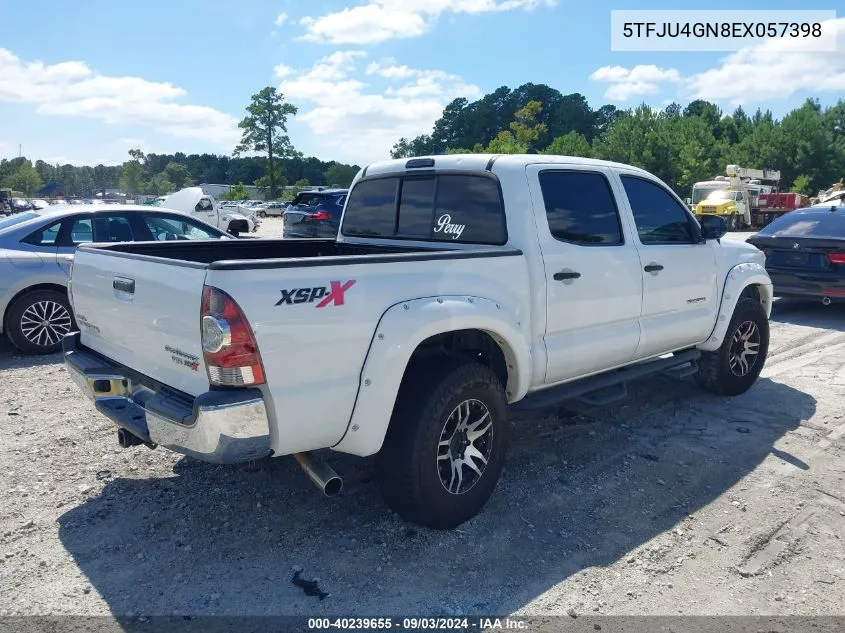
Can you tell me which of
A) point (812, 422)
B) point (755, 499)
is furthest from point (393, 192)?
point (812, 422)

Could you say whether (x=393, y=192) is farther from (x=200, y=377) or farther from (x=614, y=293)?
(x=200, y=377)

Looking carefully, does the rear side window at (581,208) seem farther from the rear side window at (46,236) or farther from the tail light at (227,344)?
the rear side window at (46,236)

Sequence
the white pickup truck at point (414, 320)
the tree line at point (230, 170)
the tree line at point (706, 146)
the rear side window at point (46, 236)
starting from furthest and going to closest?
the tree line at point (230, 170) < the tree line at point (706, 146) < the rear side window at point (46, 236) < the white pickup truck at point (414, 320)

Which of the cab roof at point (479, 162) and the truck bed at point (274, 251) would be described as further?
the cab roof at point (479, 162)

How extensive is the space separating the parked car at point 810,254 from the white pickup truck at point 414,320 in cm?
455

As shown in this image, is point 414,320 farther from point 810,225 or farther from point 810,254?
point 810,225

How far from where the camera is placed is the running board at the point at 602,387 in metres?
4.05

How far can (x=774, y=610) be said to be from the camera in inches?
112

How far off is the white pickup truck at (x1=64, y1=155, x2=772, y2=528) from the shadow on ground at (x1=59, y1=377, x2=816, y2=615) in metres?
0.29

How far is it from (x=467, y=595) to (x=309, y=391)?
3.84ft

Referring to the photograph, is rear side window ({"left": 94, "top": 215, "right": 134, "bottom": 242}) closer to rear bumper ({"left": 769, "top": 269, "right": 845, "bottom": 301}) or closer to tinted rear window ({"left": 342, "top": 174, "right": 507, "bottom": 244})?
tinted rear window ({"left": 342, "top": 174, "right": 507, "bottom": 244})

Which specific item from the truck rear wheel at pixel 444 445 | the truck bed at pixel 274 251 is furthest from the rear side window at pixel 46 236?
the truck rear wheel at pixel 444 445

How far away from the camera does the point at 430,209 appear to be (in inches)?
169

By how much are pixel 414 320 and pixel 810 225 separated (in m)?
8.61
